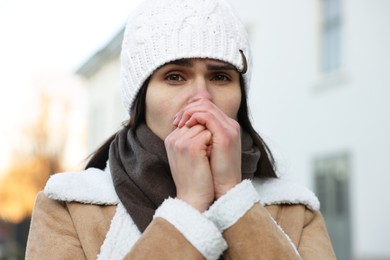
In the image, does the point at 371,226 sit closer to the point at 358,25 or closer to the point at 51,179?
the point at 358,25

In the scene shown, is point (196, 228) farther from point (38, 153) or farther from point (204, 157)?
point (38, 153)

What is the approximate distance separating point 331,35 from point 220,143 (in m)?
11.2

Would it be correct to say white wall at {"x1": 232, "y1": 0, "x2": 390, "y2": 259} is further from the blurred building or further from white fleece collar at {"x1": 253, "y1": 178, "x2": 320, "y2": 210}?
white fleece collar at {"x1": 253, "y1": 178, "x2": 320, "y2": 210}

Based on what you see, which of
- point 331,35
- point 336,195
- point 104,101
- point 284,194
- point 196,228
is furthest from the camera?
point 104,101

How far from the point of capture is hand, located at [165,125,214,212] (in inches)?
79.0

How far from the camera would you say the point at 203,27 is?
91.9 inches

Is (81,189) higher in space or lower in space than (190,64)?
lower

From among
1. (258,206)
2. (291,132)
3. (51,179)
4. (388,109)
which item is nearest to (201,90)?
(258,206)

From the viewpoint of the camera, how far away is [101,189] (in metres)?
2.28

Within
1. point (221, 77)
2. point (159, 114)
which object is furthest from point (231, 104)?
point (159, 114)

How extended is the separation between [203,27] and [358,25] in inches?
399

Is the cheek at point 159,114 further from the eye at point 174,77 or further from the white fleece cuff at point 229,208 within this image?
the white fleece cuff at point 229,208

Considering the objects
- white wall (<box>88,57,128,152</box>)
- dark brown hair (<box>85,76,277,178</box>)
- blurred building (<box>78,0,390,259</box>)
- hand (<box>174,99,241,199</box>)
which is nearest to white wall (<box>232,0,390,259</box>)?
blurred building (<box>78,0,390,259</box>)

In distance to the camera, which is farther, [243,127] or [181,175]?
[243,127]
